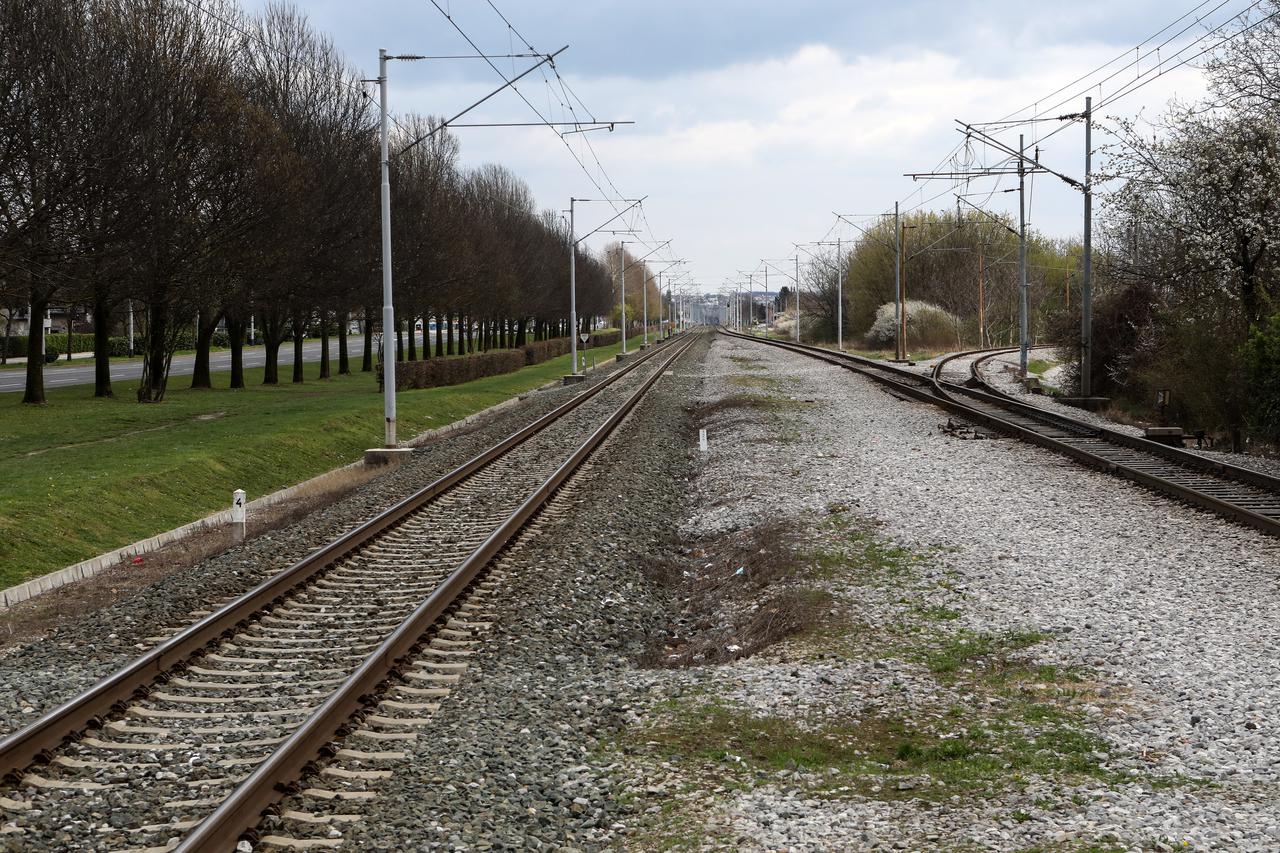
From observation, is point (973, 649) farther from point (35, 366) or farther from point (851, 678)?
point (35, 366)

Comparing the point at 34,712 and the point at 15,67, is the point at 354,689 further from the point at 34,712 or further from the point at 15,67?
the point at 15,67

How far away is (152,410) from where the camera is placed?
108 feet

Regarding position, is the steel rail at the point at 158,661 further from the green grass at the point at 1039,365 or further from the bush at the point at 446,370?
the green grass at the point at 1039,365

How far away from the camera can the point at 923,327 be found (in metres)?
78.0

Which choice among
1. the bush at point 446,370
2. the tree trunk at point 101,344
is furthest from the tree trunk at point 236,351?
the tree trunk at point 101,344

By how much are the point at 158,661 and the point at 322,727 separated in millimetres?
2283

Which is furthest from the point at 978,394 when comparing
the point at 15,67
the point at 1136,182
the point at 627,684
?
the point at 627,684

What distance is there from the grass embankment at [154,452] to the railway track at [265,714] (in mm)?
4631

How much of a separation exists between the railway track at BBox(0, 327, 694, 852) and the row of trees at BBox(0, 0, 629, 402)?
33.8 ft

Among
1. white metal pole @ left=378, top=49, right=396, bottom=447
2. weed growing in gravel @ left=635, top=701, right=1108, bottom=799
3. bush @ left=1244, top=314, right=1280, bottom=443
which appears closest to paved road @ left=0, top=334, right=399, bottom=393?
white metal pole @ left=378, top=49, right=396, bottom=447

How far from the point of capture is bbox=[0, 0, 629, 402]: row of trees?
26.2m

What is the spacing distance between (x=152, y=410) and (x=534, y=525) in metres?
21.1

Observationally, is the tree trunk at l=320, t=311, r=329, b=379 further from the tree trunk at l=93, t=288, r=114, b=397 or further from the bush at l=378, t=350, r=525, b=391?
the tree trunk at l=93, t=288, r=114, b=397

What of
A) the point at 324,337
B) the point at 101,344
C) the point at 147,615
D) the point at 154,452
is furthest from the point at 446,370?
the point at 147,615
